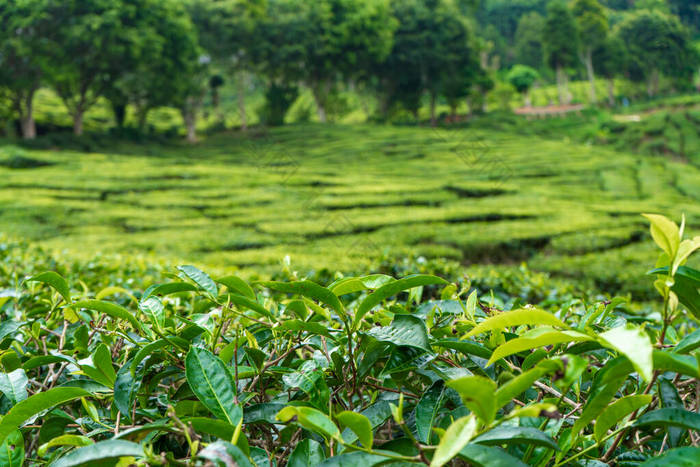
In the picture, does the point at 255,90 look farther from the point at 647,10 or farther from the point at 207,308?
the point at 207,308

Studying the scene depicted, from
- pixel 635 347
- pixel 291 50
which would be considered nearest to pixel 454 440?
pixel 635 347

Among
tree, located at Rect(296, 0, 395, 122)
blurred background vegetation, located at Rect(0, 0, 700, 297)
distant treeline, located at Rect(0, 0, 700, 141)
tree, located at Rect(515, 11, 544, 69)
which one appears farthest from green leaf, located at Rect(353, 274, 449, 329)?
tree, located at Rect(515, 11, 544, 69)

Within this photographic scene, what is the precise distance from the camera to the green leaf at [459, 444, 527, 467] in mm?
445

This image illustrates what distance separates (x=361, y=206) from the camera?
769 cm

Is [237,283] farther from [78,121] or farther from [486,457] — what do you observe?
[78,121]

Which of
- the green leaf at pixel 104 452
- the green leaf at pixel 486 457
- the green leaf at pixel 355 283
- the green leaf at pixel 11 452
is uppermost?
the green leaf at pixel 355 283

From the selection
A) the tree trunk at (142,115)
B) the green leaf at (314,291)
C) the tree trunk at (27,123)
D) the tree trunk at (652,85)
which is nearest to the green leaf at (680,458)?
the green leaf at (314,291)

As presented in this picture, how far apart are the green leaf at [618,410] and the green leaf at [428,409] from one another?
157 mm

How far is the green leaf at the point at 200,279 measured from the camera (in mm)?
700

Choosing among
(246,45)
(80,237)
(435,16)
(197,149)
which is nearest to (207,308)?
(80,237)

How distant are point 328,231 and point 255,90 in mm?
23433

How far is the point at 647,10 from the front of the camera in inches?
722

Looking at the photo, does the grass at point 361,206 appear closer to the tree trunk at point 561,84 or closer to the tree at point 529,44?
the tree trunk at point 561,84

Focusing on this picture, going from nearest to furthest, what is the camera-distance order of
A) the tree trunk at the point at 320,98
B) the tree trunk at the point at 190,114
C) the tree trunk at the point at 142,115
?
the tree trunk at the point at 142,115, the tree trunk at the point at 190,114, the tree trunk at the point at 320,98
